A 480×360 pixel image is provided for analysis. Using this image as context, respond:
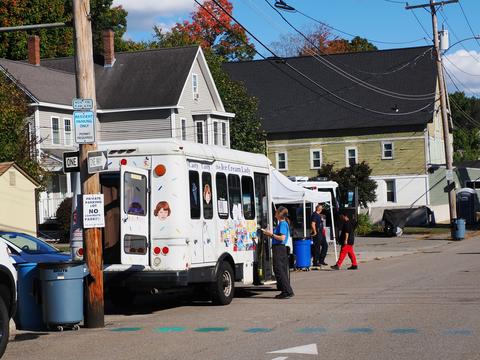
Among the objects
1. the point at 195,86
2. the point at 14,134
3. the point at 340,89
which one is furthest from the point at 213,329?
the point at 340,89

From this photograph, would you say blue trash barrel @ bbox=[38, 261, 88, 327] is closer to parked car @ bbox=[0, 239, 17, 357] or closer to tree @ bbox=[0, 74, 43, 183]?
parked car @ bbox=[0, 239, 17, 357]

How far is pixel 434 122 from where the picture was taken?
205 ft

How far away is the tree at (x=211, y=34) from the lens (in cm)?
7562

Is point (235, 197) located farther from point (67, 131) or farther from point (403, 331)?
point (67, 131)

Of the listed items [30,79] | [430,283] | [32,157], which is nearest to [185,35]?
[30,79]

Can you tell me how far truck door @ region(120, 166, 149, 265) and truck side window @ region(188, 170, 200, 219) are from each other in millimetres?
798

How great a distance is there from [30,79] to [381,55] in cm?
3049

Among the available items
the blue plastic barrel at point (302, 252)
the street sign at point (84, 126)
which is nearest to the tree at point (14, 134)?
the blue plastic barrel at point (302, 252)

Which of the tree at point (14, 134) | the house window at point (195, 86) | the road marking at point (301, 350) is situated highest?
the house window at point (195, 86)

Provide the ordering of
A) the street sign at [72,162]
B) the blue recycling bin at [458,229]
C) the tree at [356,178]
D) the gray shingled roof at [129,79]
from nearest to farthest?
1. the street sign at [72,162]
2. the blue recycling bin at [458,229]
3. the gray shingled roof at [129,79]
4. the tree at [356,178]

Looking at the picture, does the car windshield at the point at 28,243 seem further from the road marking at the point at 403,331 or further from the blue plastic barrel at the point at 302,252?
the road marking at the point at 403,331

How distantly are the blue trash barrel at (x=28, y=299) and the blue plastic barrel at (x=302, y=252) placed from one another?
12143mm

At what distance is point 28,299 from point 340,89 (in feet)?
175

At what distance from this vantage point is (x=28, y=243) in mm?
21156
